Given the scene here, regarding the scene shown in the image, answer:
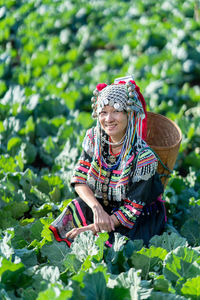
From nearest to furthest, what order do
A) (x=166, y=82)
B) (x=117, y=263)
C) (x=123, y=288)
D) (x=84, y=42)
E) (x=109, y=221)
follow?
(x=123, y=288), (x=117, y=263), (x=109, y=221), (x=166, y=82), (x=84, y=42)

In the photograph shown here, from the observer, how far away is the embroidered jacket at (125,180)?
2564mm

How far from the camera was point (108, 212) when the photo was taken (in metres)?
2.77

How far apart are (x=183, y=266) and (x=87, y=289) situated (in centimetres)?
53

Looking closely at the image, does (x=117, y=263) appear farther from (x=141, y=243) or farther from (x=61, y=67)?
(x=61, y=67)

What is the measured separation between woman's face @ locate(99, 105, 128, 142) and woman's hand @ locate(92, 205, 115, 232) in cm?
46

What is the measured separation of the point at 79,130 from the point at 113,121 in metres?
1.73

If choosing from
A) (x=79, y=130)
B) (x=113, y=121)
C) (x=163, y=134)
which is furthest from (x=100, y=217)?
(x=79, y=130)

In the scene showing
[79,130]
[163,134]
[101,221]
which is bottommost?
[79,130]

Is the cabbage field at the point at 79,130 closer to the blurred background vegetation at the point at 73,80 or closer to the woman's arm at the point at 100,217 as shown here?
the blurred background vegetation at the point at 73,80

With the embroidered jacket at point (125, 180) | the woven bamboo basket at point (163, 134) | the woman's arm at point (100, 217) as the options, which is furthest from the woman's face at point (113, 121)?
the woven bamboo basket at point (163, 134)

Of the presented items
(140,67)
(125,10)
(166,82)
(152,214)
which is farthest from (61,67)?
(152,214)

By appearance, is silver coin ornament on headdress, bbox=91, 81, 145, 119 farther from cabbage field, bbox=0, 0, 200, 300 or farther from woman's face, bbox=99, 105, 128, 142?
cabbage field, bbox=0, 0, 200, 300

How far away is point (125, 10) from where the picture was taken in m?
8.46

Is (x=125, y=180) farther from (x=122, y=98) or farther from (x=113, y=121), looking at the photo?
(x=122, y=98)
